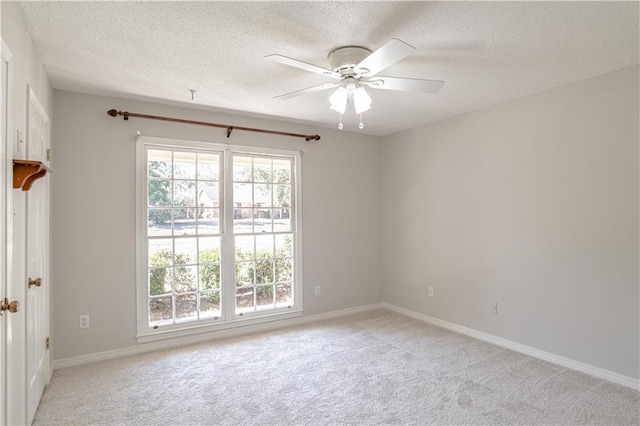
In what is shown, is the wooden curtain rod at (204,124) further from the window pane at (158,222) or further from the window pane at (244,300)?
the window pane at (244,300)

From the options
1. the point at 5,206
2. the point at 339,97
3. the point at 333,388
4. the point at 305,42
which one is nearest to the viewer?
the point at 5,206

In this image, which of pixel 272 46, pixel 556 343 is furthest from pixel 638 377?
pixel 272 46

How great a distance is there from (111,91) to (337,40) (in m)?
2.22

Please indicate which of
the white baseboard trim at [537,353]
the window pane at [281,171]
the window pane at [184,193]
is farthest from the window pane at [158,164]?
the white baseboard trim at [537,353]

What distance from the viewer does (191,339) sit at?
376 cm

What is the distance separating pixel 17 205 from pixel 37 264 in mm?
739

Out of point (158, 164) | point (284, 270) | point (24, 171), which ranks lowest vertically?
point (284, 270)

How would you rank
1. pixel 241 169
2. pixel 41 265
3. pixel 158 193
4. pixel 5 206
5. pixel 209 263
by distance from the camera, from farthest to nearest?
pixel 241 169, pixel 209 263, pixel 158 193, pixel 41 265, pixel 5 206

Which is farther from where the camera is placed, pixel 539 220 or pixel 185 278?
pixel 185 278

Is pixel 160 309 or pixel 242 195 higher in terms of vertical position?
pixel 242 195

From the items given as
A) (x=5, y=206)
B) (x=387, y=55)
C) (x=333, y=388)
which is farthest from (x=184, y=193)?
(x=387, y=55)

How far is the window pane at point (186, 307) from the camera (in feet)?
12.3

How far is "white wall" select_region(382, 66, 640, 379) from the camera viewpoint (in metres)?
2.79

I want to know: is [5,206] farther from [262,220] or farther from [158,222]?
[262,220]
